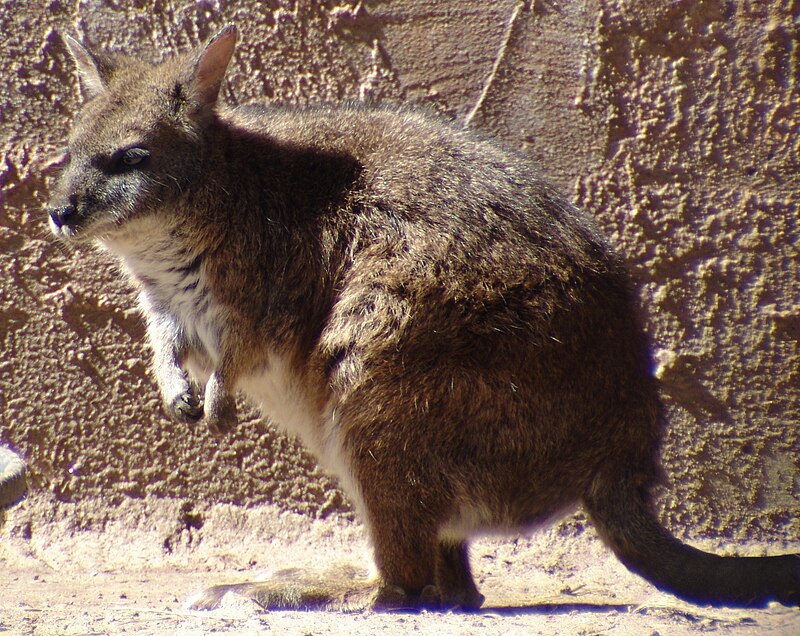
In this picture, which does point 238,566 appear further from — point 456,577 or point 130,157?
point 130,157

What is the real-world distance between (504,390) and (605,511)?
0.64 m

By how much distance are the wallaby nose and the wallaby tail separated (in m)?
2.28

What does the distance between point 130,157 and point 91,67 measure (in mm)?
631

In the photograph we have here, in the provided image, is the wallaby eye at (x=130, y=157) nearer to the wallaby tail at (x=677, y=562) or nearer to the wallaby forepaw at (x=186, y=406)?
the wallaby forepaw at (x=186, y=406)

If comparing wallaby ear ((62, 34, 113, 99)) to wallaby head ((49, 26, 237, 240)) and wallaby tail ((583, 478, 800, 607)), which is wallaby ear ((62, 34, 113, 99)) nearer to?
wallaby head ((49, 26, 237, 240))

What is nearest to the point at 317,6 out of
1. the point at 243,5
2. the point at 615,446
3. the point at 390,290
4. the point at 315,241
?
the point at 243,5

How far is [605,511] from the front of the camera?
12.1ft

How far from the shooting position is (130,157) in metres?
3.84

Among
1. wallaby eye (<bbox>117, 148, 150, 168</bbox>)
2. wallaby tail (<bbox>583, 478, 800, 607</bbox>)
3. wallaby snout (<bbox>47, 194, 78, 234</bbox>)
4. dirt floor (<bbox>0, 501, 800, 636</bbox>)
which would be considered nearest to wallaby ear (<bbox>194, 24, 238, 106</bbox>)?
wallaby eye (<bbox>117, 148, 150, 168</bbox>)

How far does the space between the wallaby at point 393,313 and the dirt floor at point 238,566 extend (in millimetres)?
237

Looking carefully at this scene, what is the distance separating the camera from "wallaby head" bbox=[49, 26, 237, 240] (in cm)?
375

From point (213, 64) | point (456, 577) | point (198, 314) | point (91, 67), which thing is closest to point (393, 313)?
point (198, 314)

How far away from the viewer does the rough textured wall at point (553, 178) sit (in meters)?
4.52

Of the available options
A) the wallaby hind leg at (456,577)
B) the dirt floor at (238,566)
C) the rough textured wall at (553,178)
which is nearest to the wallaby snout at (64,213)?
the rough textured wall at (553,178)
